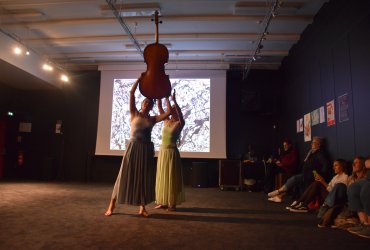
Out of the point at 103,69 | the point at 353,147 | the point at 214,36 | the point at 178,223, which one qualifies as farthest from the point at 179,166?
the point at 103,69

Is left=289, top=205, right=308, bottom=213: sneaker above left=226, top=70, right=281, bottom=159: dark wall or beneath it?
beneath

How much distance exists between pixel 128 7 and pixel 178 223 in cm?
364

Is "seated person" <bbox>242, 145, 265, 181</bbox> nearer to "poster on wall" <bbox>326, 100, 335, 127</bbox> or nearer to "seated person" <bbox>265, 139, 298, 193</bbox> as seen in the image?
"seated person" <bbox>265, 139, 298, 193</bbox>

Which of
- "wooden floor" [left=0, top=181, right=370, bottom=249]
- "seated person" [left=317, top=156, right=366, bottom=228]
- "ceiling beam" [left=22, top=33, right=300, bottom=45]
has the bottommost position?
"wooden floor" [left=0, top=181, right=370, bottom=249]

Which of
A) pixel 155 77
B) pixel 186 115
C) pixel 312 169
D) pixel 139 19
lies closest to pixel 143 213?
pixel 155 77

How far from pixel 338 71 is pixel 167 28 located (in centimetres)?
311

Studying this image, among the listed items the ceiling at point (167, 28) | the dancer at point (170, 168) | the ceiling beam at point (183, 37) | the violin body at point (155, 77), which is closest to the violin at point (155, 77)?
the violin body at point (155, 77)

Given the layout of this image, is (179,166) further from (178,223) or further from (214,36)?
(214,36)

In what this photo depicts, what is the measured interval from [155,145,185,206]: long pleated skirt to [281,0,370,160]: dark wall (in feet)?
7.28

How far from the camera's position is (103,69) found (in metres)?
7.66

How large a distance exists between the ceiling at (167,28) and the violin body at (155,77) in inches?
90.2

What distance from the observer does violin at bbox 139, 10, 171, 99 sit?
250cm

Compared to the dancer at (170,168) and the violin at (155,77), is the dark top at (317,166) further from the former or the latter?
the violin at (155,77)

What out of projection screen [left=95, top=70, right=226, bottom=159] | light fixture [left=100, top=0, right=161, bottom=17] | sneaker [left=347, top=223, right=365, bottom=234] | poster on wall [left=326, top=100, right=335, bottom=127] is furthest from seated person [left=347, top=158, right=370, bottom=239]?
projection screen [left=95, top=70, right=226, bottom=159]
